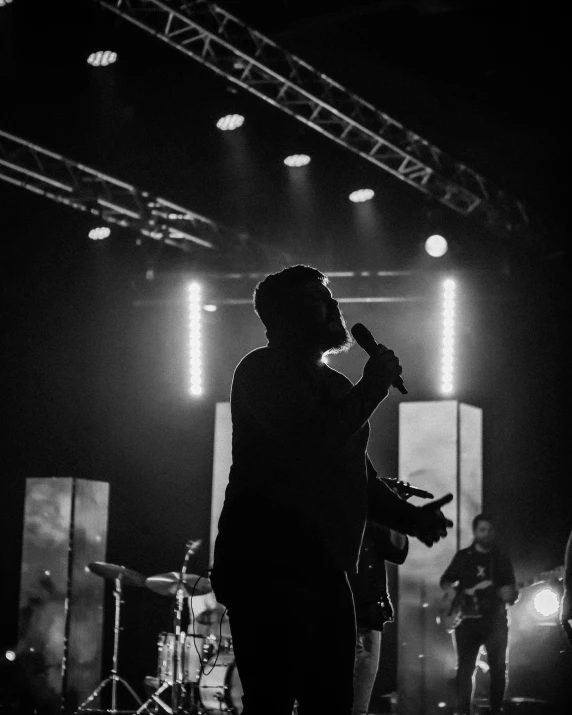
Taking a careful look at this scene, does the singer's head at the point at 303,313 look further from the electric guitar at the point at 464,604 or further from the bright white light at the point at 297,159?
the bright white light at the point at 297,159

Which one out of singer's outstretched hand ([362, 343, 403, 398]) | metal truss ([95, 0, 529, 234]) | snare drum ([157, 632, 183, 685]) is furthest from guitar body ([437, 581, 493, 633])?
singer's outstretched hand ([362, 343, 403, 398])

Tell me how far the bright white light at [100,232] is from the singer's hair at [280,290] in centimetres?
688

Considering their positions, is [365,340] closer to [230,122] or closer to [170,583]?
[230,122]

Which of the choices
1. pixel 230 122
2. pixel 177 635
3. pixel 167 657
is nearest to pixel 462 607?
pixel 177 635

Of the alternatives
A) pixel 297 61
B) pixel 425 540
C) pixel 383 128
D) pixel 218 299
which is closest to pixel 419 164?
pixel 383 128

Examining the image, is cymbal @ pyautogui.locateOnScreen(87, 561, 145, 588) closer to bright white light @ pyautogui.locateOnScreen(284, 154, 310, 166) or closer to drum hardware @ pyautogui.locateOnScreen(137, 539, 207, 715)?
drum hardware @ pyautogui.locateOnScreen(137, 539, 207, 715)

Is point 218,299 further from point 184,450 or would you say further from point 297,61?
point 297,61

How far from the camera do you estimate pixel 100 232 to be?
29.9 ft

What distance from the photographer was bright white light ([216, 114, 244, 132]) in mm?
7543

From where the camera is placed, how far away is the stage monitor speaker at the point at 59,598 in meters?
8.30

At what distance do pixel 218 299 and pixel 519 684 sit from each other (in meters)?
4.33

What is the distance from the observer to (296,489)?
81.3 inches

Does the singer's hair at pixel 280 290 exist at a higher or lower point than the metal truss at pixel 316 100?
lower

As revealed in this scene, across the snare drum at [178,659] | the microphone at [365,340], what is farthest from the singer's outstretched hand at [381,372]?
the snare drum at [178,659]
